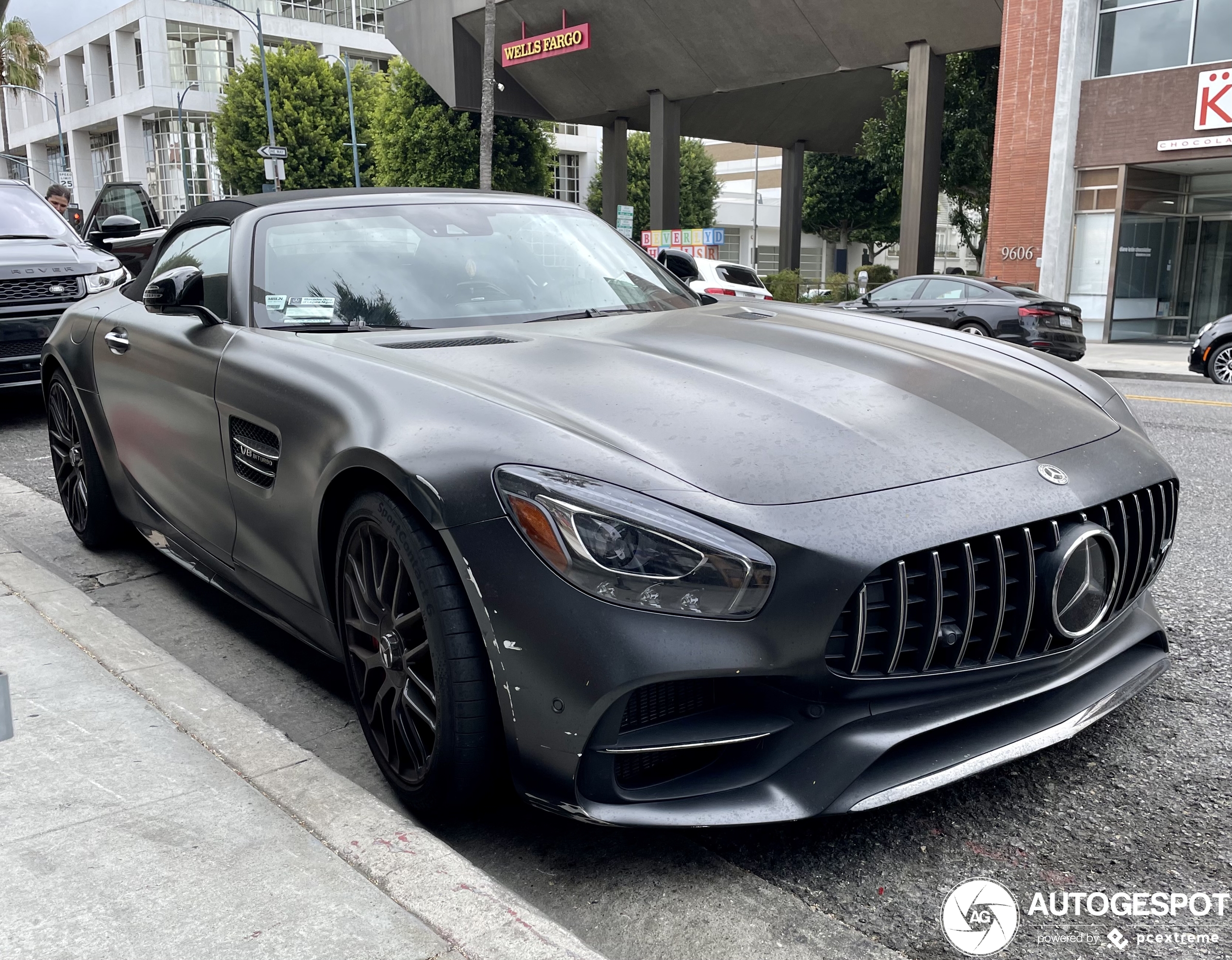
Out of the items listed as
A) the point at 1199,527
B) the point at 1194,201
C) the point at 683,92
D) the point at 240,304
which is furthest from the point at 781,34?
the point at 240,304

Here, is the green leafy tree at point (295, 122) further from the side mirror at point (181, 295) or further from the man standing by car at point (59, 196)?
the side mirror at point (181, 295)

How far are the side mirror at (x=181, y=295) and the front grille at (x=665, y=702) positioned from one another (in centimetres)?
208

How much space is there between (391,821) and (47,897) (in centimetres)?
65

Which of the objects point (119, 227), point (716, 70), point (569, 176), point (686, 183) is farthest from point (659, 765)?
point (569, 176)

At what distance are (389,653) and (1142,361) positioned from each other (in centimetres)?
1803

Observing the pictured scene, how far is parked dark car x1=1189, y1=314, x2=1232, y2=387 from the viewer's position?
13.4 metres

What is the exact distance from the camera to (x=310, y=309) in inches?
130

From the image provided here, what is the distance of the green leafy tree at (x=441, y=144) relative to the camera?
A: 4281 centimetres

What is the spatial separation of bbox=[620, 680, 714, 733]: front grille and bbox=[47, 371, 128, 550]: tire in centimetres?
320

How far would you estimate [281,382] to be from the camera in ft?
9.57

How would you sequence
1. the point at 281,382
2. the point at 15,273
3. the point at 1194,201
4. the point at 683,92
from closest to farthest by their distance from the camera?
the point at 281,382, the point at 15,273, the point at 1194,201, the point at 683,92

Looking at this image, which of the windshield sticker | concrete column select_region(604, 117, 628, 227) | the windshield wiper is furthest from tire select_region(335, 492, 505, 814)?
concrete column select_region(604, 117, 628, 227)

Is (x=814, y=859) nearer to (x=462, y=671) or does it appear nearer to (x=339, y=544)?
(x=462, y=671)

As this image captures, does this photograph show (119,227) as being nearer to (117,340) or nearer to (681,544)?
(117,340)
